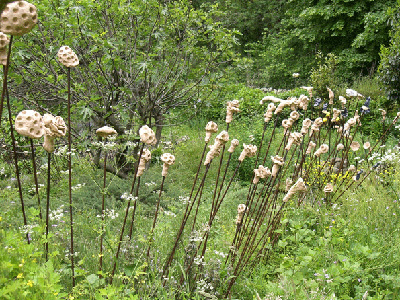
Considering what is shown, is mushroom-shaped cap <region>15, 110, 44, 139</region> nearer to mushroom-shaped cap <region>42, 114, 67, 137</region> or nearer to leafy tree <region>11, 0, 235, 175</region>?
mushroom-shaped cap <region>42, 114, 67, 137</region>

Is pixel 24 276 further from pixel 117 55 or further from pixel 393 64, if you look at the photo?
pixel 393 64

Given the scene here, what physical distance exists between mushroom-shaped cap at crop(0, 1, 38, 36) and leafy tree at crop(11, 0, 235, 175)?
269 centimetres

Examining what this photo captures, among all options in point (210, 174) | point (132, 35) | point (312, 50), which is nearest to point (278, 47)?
point (312, 50)

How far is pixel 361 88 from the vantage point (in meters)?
10.1

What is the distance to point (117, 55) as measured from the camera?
4.13m

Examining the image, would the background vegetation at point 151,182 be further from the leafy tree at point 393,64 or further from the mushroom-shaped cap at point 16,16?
the mushroom-shaped cap at point 16,16

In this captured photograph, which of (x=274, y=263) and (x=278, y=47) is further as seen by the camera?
(x=278, y=47)

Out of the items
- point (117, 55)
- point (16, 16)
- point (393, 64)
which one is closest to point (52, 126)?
point (16, 16)

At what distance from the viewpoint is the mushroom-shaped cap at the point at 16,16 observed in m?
1.06

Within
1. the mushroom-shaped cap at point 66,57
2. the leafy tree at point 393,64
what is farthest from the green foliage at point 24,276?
the leafy tree at point 393,64

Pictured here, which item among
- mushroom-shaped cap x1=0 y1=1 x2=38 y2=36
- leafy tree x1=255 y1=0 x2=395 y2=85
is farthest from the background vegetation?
leafy tree x1=255 y1=0 x2=395 y2=85

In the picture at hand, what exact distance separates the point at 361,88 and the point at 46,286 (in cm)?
1055

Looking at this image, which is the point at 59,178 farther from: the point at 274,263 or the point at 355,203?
the point at 355,203

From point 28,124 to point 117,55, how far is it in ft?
10.1
